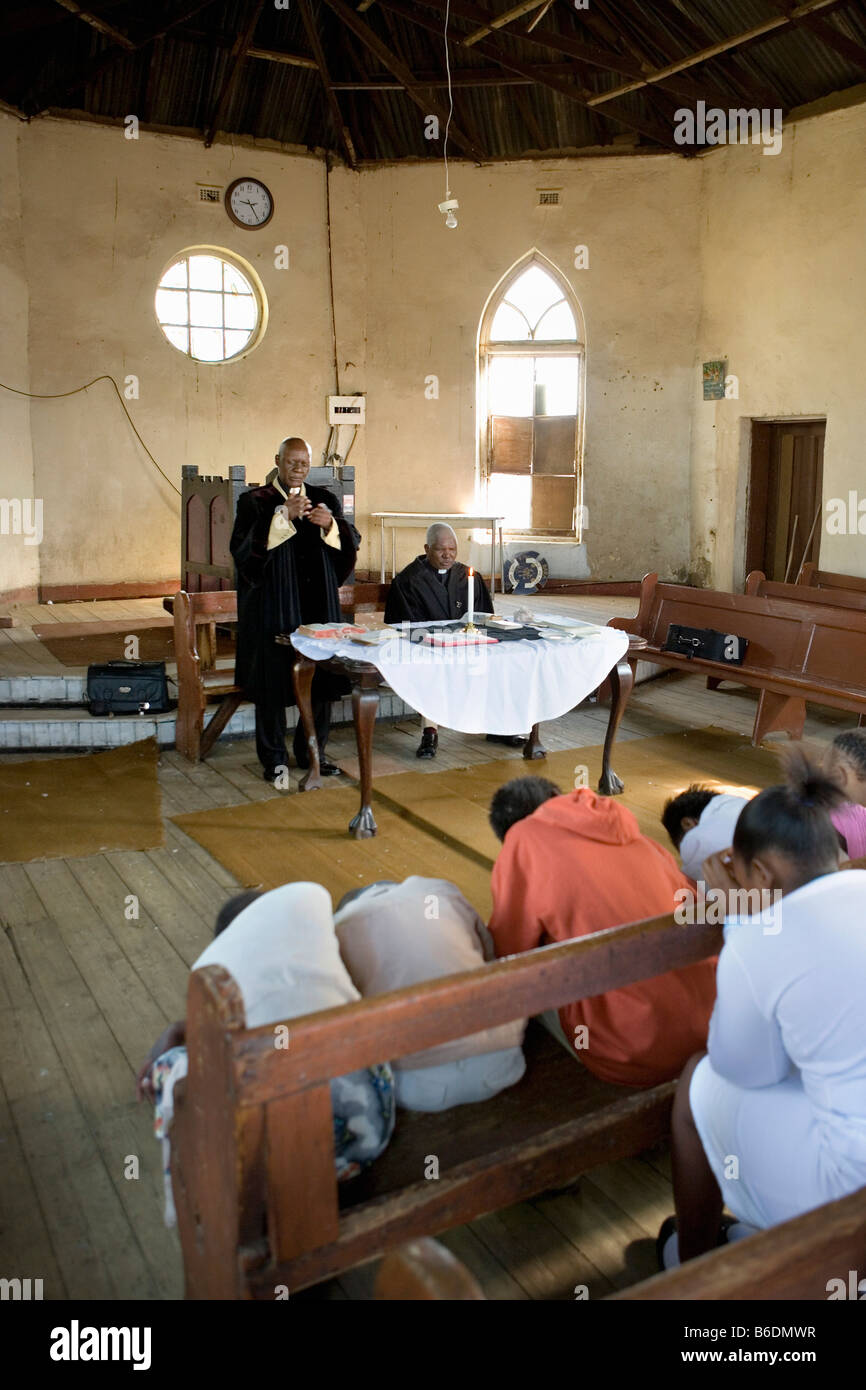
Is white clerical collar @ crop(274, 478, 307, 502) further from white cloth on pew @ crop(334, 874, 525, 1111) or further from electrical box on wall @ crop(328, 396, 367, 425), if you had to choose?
electrical box on wall @ crop(328, 396, 367, 425)

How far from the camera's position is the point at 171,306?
1070 cm

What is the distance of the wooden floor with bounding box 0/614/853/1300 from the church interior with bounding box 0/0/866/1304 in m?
0.02

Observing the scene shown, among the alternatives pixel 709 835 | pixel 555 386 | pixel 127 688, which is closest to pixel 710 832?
pixel 709 835

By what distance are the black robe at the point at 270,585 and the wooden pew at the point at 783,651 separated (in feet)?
7.42

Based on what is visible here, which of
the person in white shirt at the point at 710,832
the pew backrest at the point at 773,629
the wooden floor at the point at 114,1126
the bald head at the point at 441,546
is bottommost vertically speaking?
the wooden floor at the point at 114,1126

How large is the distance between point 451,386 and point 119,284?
11.3 feet

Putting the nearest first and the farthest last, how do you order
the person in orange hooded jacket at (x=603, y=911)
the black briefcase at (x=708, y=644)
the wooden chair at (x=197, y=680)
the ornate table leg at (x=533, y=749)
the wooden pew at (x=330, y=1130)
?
1. the wooden pew at (x=330, y=1130)
2. the person in orange hooded jacket at (x=603, y=911)
3. the wooden chair at (x=197, y=680)
4. the ornate table leg at (x=533, y=749)
5. the black briefcase at (x=708, y=644)

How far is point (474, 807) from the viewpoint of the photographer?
554 cm

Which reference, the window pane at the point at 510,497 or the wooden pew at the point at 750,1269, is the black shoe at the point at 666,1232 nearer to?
the wooden pew at the point at 750,1269

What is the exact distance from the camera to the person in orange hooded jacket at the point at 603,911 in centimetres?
256

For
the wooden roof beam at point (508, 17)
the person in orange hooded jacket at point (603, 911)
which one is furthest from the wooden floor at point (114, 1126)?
the wooden roof beam at point (508, 17)

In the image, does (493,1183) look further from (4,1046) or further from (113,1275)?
(4,1046)

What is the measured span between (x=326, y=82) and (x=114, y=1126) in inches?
397
